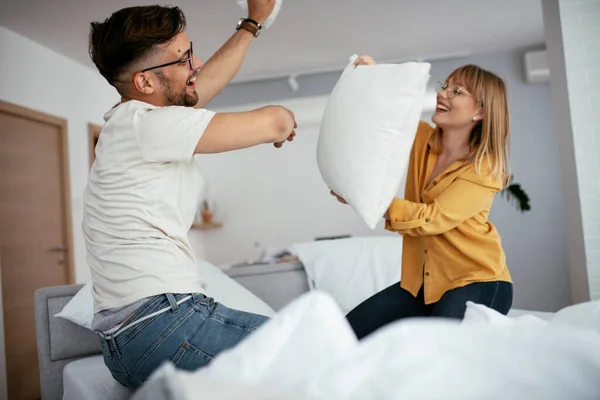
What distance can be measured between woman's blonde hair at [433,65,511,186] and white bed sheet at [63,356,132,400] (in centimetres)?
120

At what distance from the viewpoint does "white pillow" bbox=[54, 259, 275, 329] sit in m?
2.35

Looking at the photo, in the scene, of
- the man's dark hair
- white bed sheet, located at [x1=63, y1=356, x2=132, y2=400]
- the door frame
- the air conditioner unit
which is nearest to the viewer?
the man's dark hair

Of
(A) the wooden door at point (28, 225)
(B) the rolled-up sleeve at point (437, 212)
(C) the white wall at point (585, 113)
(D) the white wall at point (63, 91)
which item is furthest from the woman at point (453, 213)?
(D) the white wall at point (63, 91)

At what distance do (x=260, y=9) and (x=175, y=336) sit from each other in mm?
1037

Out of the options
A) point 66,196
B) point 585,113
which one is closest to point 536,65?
point 585,113

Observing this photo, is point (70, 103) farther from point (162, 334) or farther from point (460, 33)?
point (162, 334)

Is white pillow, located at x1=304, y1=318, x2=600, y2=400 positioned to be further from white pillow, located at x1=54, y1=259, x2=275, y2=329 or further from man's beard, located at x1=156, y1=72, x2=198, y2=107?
white pillow, located at x1=54, y1=259, x2=275, y2=329

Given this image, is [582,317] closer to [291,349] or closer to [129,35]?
[291,349]

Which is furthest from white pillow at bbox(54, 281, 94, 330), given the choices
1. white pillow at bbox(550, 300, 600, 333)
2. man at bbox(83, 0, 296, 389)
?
white pillow at bbox(550, 300, 600, 333)

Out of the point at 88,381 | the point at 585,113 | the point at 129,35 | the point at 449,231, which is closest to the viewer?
the point at 129,35

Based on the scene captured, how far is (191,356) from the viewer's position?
1310 mm

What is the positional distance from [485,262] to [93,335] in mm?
1568

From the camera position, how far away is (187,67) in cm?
154

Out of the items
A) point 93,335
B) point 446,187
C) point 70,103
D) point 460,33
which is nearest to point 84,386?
point 93,335
